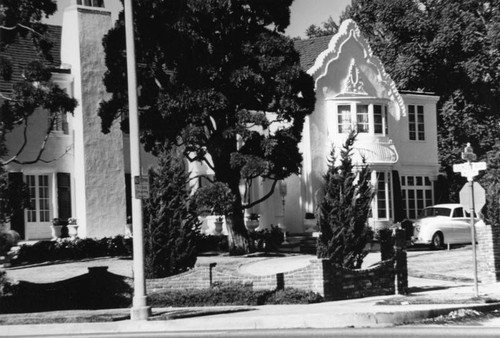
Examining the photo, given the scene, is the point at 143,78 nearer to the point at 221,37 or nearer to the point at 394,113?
the point at 221,37

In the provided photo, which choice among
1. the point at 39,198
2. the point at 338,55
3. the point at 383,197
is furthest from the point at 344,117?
the point at 39,198

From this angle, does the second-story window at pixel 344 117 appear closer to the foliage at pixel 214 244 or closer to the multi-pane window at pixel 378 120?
the multi-pane window at pixel 378 120

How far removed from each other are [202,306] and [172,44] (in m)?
10.9

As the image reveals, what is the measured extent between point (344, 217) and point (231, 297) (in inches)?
138

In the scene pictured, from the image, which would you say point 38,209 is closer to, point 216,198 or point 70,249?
point 70,249

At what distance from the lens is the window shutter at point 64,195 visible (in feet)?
104

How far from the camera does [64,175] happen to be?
32062 mm

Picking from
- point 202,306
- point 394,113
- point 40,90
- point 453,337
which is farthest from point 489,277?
point 394,113

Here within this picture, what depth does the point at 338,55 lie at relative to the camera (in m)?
37.8

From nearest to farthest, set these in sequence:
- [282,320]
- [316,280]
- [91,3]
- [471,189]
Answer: [282,320] < [316,280] < [471,189] < [91,3]

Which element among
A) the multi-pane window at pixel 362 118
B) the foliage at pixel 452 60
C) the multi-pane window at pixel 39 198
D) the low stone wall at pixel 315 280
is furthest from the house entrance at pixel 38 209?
the foliage at pixel 452 60

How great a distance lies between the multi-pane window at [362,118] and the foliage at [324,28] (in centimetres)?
2045

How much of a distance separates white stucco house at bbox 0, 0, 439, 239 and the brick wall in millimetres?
8400

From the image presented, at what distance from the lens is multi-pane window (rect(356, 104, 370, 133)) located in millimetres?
37938
